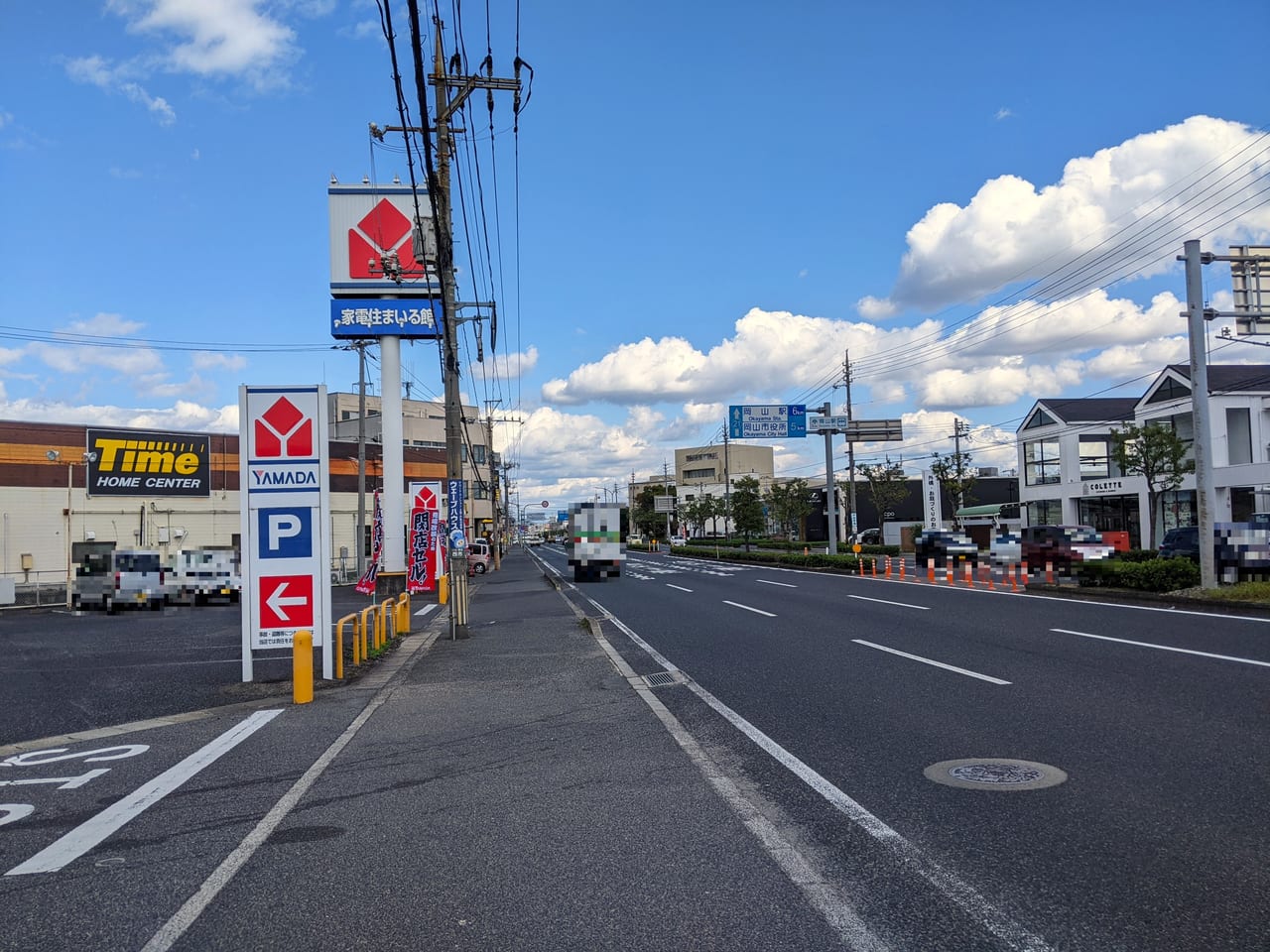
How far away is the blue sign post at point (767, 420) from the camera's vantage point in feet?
122

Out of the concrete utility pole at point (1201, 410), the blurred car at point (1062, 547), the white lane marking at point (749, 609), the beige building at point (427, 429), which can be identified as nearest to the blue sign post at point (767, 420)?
the blurred car at point (1062, 547)

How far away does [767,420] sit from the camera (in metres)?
37.4

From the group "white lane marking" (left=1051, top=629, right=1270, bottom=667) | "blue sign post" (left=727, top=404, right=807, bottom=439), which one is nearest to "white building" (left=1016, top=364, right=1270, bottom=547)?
"blue sign post" (left=727, top=404, right=807, bottom=439)

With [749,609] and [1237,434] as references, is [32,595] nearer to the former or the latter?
[749,609]

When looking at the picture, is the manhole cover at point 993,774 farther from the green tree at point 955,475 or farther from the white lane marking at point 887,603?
the green tree at point 955,475

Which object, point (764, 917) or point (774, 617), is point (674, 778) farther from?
point (774, 617)

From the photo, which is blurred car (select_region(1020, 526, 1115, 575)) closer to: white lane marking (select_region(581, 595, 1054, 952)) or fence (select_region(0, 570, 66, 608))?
white lane marking (select_region(581, 595, 1054, 952))

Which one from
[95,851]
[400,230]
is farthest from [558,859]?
[400,230]

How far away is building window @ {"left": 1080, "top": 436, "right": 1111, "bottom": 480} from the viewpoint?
45.3 m

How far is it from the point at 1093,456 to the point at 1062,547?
21.6m

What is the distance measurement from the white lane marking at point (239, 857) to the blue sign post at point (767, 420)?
2980 centimetres

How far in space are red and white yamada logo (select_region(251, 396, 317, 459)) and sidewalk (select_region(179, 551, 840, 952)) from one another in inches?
158

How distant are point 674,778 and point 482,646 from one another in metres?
9.29

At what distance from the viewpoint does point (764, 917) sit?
390cm
